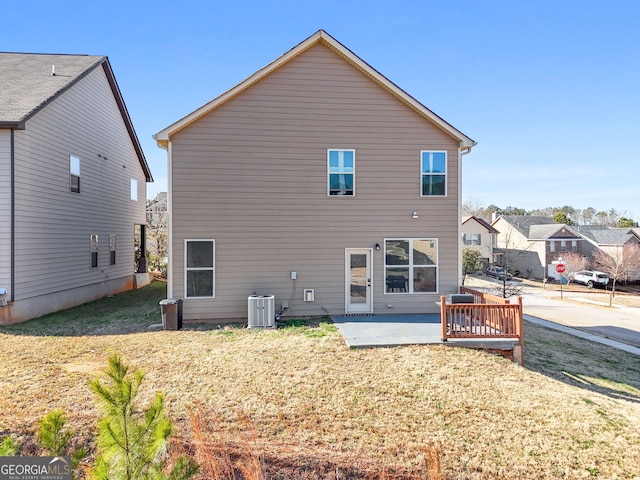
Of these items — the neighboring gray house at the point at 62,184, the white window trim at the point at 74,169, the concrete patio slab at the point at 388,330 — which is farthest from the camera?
the white window trim at the point at 74,169

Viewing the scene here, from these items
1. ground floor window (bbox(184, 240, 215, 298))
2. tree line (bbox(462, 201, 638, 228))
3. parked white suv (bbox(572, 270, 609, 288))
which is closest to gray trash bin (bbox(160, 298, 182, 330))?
ground floor window (bbox(184, 240, 215, 298))

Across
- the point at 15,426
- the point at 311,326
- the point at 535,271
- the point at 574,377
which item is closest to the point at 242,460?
the point at 15,426

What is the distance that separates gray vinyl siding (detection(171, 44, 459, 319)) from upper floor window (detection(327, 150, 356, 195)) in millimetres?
168

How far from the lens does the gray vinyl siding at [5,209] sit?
8.73m

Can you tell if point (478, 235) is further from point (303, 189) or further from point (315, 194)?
point (303, 189)

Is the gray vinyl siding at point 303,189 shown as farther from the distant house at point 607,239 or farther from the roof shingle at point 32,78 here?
the distant house at point 607,239

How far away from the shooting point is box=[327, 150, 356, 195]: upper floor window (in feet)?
31.0

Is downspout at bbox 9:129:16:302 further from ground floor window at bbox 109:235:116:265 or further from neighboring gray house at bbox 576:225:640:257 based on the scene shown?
neighboring gray house at bbox 576:225:640:257

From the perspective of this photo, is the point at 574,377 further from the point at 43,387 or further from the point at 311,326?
the point at 43,387

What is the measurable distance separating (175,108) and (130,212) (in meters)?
5.44

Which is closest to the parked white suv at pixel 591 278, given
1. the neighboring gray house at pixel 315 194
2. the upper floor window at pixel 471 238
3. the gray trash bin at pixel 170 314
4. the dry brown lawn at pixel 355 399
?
the upper floor window at pixel 471 238

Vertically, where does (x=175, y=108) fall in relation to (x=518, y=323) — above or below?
above

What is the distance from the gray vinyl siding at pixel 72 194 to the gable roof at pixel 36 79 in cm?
32

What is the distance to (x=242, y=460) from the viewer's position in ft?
12.2
